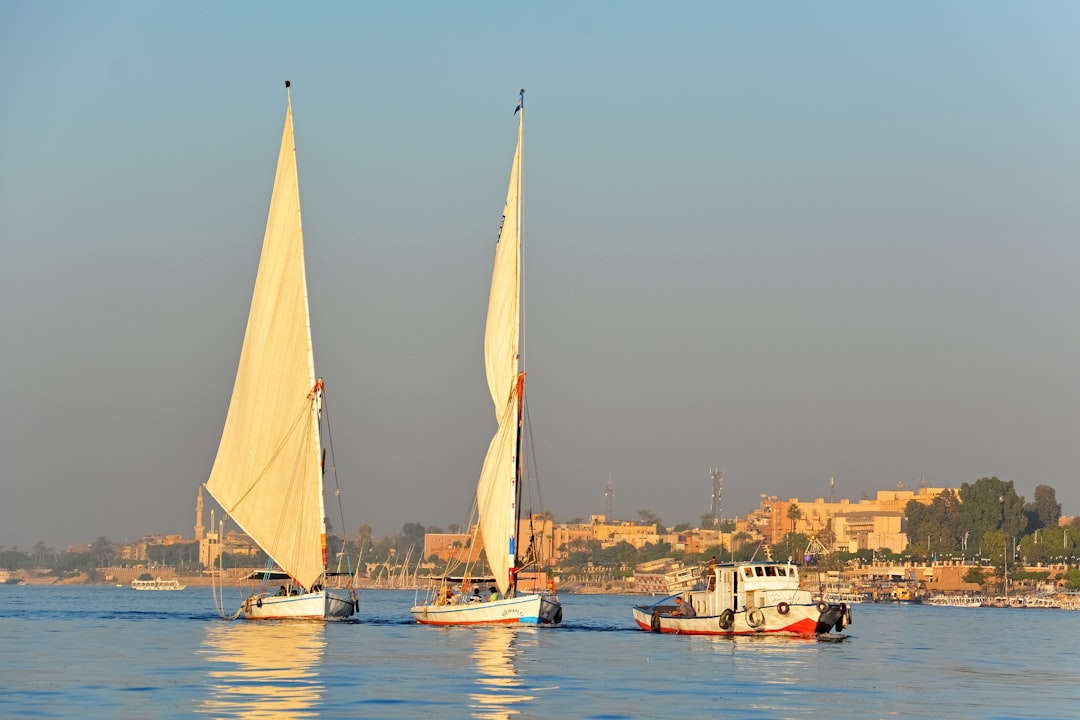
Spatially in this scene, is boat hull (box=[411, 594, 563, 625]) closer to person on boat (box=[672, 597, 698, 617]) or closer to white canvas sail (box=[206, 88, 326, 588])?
person on boat (box=[672, 597, 698, 617])

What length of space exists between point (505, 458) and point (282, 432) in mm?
12359

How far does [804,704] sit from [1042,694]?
40.9 feet

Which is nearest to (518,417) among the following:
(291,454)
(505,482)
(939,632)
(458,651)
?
(505,482)

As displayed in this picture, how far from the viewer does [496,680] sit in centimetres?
6069

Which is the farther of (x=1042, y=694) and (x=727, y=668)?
(x=727, y=668)

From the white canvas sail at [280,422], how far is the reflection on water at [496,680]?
1358cm

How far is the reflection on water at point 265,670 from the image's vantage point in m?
49.3

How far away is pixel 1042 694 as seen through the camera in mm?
62812

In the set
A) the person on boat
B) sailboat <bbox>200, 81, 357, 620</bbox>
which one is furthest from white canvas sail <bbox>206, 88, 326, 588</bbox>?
the person on boat

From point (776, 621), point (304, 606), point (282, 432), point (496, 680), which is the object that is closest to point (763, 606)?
point (776, 621)

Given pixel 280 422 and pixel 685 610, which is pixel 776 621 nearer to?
pixel 685 610

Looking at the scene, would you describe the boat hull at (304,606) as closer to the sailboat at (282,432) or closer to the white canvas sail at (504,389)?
the sailboat at (282,432)

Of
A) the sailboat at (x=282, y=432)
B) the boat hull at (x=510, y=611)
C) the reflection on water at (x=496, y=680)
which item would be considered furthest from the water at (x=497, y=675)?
the sailboat at (x=282, y=432)

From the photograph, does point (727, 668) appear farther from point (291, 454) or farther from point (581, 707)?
point (291, 454)
